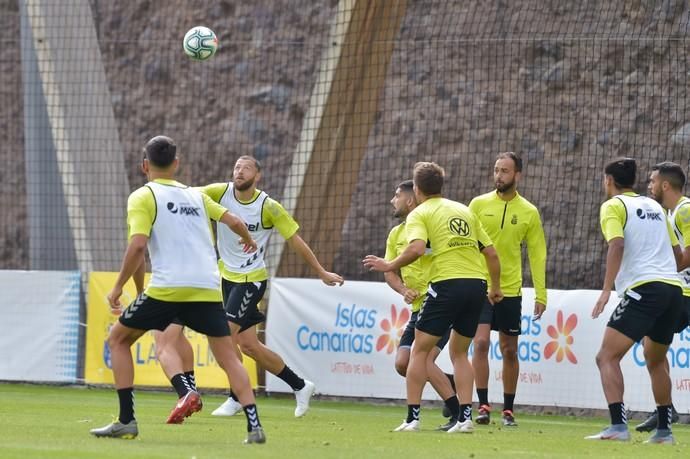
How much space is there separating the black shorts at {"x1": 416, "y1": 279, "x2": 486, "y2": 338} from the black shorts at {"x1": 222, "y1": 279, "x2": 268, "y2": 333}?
248cm

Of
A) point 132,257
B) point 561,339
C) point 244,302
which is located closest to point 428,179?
point 244,302

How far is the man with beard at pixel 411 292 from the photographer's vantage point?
440 inches

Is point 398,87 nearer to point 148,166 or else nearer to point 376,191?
point 376,191

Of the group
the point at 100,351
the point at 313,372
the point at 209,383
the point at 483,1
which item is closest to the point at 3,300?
the point at 100,351

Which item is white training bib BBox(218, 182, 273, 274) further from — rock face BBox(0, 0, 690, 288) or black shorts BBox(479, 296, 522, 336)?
rock face BBox(0, 0, 690, 288)

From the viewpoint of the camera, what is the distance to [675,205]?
1197 cm

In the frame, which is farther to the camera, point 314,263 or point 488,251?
point 314,263

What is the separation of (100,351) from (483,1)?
20.8 feet

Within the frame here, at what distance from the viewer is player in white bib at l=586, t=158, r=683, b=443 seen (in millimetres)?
10062

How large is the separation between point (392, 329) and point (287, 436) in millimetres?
4886

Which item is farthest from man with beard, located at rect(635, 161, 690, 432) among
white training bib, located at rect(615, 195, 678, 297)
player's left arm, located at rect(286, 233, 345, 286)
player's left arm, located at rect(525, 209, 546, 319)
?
player's left arm, located at rect(286, 233, 345, 286)

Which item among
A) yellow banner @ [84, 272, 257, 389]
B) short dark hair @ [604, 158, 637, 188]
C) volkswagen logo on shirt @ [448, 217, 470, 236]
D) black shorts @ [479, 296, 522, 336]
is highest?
short dark hair @ [604, 158, 637, 188]

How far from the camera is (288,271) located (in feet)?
55.1

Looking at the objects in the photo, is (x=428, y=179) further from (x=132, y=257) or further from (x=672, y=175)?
(x=132, y=257)
